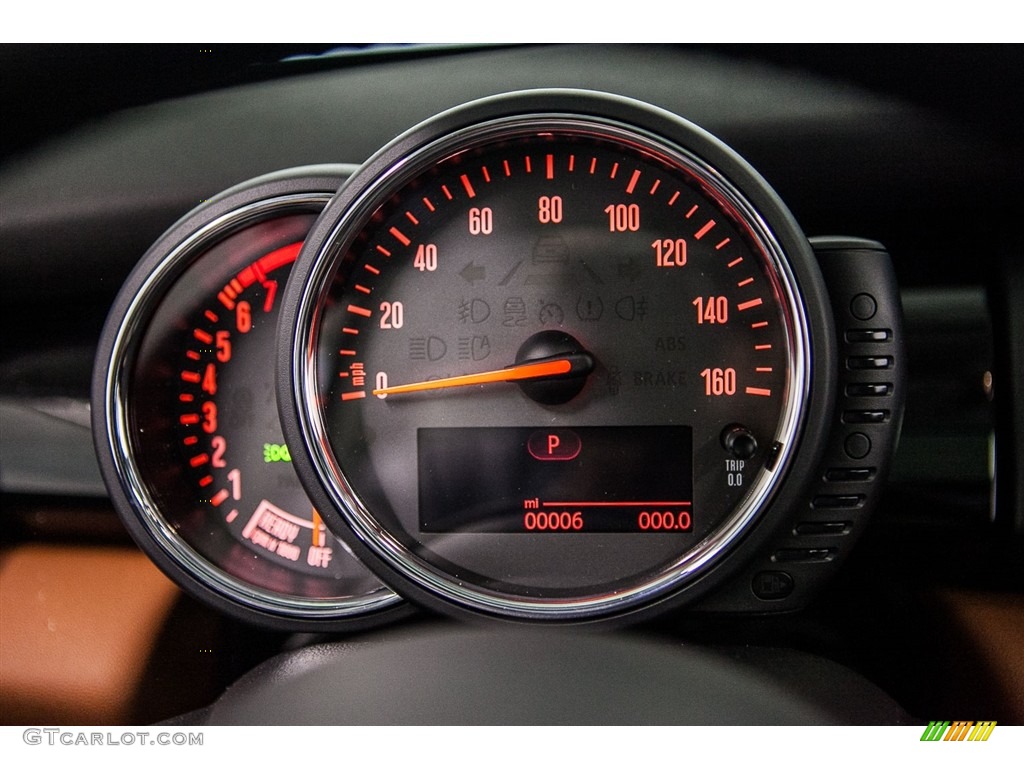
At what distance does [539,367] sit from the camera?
1.48 metres

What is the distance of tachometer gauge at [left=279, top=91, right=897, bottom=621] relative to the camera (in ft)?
4.87

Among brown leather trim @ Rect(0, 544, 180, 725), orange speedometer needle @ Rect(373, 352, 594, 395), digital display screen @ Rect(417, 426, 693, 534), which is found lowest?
brown leather trim @ Rect(0, 544, 180, 725)

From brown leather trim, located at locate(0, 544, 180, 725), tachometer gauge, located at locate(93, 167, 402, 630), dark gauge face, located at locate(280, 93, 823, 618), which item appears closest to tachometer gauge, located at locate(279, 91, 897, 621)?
dark gauge face, located at locate(280, 93, 823, 618)

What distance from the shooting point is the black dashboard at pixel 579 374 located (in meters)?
1.47

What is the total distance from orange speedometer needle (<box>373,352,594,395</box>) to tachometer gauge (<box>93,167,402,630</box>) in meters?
0.32

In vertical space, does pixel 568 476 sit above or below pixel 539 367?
below

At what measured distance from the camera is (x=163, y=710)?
60.6 inches
